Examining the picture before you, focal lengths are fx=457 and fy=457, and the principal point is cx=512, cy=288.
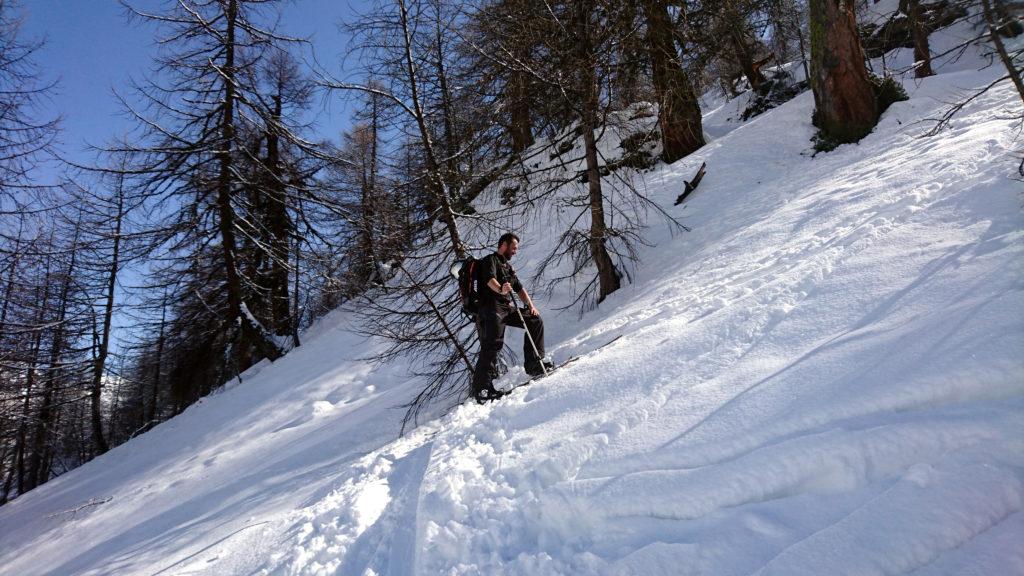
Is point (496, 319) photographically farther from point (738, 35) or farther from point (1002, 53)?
point (738, 35)

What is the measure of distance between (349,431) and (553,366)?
11.1 ft

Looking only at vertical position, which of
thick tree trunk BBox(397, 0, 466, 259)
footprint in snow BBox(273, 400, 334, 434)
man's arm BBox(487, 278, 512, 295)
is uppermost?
thick tree trunk BBox(397, 0, 466, 259)

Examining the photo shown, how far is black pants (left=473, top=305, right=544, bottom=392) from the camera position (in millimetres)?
5164

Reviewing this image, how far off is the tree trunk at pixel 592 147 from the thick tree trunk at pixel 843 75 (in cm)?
460

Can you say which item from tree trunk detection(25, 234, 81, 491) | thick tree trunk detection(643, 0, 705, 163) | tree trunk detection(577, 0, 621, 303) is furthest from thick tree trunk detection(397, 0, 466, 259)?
tree trunk detection(25, 234, 81, 491)

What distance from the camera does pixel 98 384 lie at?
15055 mm

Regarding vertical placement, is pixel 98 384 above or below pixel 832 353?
above

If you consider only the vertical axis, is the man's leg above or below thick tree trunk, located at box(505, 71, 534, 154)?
below

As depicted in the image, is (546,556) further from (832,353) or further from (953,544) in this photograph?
(832,353)

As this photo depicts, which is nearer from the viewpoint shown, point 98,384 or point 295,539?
point 295,539

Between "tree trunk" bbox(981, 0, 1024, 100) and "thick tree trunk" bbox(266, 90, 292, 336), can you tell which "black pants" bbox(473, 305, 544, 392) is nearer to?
"tree trunk" bbox(981, 0, 1024, 100)

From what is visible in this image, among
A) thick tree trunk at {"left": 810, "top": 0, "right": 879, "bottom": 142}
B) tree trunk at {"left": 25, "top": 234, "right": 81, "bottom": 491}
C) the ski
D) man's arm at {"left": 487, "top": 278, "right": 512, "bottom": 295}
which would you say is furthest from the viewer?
tree trunk at {"left": 25, "top": 234, "right": 81, "bottom": 491}

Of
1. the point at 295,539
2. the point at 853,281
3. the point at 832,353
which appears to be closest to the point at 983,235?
the point at 853,281

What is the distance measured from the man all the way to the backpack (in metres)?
0.06
